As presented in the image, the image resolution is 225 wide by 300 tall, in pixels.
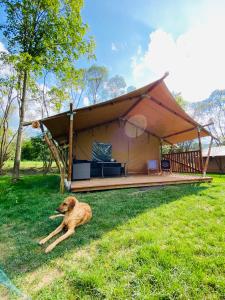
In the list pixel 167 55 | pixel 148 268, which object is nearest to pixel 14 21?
pixel 167 55

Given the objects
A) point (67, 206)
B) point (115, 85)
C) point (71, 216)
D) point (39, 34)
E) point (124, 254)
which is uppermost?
point (115, 85)

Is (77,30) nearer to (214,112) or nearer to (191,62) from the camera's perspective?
(191,62)

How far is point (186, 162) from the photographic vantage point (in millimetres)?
8703

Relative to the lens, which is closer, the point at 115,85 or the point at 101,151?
the point at 101,151

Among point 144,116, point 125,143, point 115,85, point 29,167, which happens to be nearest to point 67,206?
point 144,116

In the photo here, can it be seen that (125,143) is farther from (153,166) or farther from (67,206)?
(67,206)

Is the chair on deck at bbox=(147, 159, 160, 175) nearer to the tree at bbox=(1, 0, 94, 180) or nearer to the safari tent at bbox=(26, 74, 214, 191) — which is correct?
the safari tent at bbox=(26, 74, 214, 191)

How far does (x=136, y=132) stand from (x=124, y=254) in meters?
8.05

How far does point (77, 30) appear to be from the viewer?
7121 millimetres

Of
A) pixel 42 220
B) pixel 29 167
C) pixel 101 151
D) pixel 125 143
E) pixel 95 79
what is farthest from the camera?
pixel 95 79

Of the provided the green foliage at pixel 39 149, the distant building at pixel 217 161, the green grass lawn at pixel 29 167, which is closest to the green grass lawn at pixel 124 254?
the green foliage at pixel 39 149

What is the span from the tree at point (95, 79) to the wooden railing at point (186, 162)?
1061 cm

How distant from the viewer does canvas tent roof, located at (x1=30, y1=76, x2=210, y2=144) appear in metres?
5.40

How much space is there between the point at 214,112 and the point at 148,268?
77.5ft
